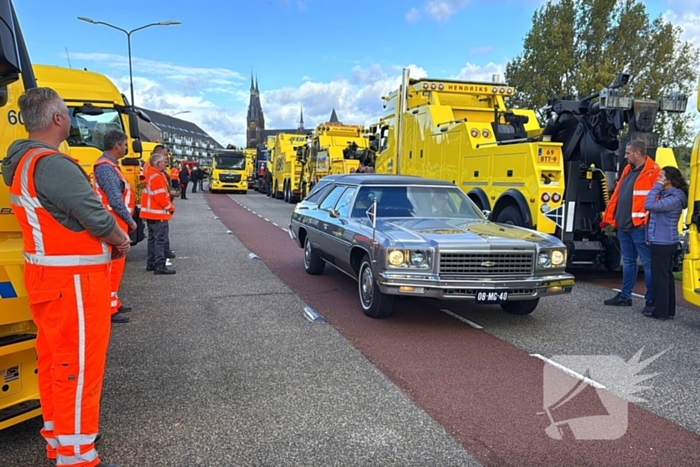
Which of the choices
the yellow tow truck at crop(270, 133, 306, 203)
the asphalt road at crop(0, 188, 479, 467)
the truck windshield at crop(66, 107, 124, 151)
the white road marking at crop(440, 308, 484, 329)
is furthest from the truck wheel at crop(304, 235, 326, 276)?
the yellow tow truck at crop(270, 133, 306, 203)

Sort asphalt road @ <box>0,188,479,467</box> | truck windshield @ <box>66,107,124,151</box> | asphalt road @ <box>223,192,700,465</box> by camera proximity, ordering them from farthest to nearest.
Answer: truck windshield @ <box>66,107,124,151</box>, asphalt road @ <box>223,192,700,465</box>, asphalt road @ <box>0,188,479,467</box>

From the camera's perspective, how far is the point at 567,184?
847 centimetres

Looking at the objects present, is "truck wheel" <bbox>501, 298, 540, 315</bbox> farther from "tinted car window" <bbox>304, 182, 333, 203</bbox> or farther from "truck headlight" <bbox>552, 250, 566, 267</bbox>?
"tinted car window" <bbox>304, 182, 333, 203</bbox>

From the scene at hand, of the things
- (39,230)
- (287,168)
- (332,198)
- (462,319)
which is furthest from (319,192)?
(287,168)

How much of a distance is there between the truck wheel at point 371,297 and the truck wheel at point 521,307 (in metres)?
1.53

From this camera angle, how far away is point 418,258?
17.6 feet

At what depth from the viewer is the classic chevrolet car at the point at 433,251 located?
17.5 feet

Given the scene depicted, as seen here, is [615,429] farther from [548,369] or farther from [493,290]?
[493,290]

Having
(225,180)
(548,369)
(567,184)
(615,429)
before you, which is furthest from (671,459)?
(225,180)

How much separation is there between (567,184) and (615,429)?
561 cm

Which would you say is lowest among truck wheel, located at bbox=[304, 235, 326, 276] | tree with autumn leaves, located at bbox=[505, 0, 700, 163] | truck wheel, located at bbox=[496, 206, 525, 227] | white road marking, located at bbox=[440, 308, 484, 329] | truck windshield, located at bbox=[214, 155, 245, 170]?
white road marking, located at bbox=[440, 308, 484, 329]

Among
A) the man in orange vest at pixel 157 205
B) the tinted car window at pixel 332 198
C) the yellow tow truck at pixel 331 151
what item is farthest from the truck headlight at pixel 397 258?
the yellow tow truck at pixel 331 151

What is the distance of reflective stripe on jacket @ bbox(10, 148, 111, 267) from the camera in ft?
8.55

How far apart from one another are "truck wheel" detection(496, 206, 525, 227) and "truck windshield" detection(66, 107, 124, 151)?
23.1 feet
